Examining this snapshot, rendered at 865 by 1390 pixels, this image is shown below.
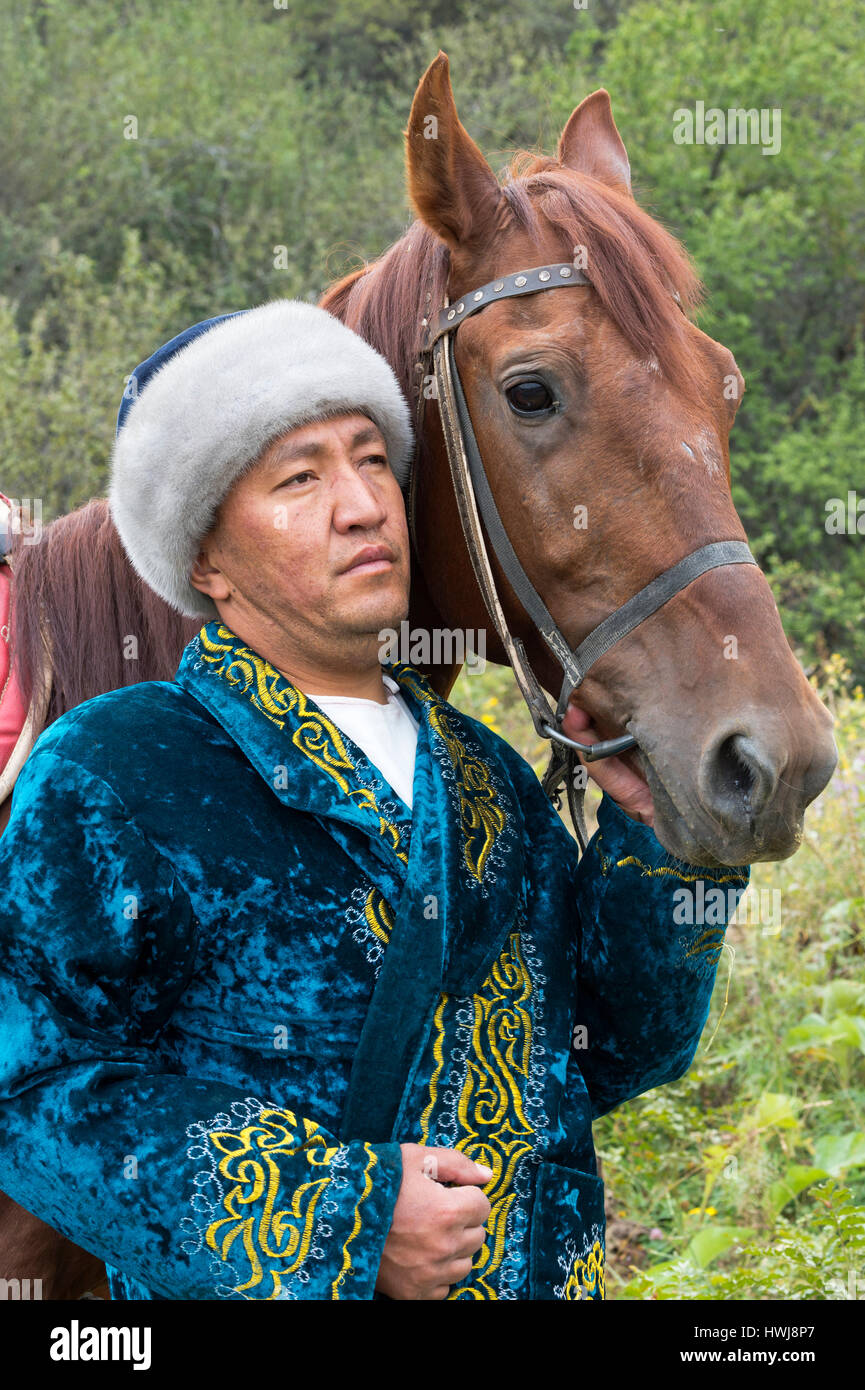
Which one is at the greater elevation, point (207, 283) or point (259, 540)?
point (207, 283)

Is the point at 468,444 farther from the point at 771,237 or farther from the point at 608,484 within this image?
the point at 771,237

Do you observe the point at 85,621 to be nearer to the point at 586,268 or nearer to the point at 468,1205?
the point at 586,268

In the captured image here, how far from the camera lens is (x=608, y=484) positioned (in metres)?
1.71

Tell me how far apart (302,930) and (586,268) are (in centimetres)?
105

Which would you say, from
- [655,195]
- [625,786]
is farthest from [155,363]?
[655,195]

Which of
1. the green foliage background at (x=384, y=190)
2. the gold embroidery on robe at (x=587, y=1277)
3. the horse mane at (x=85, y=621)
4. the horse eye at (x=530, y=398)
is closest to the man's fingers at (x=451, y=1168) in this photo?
the gold embroidery on robe at (x=587, y=1277)

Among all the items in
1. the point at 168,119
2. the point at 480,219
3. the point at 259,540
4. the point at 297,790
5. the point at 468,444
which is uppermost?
the point at 168,119

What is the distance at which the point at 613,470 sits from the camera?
5.62 ft

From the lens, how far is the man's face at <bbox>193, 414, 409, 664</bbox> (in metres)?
1.66

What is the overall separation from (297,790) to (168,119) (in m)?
16.6

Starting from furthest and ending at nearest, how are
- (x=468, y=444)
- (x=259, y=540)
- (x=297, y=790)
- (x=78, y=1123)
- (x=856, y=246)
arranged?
(x=856, y=246)
(x=468, y=444)
(x=259, y=540)
(x=297, y=790)
(x=78, y=1123)
